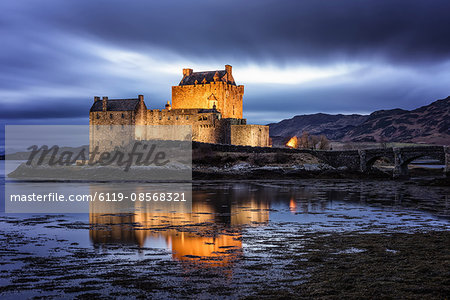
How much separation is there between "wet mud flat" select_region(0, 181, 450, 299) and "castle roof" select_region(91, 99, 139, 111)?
5108 cm

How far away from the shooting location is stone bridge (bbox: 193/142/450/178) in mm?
47162

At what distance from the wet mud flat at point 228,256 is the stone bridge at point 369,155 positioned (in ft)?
103

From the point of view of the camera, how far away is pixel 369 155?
185 feet

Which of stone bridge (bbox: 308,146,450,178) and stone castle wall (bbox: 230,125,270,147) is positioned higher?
stone castle wall (bbox: 230,125,270,147)

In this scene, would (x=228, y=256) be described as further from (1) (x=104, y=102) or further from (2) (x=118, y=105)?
(1) (x=104, y=102)

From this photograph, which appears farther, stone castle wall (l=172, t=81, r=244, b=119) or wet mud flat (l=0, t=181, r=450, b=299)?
stone castle wall (l=172, t=81, r=244, b=119)

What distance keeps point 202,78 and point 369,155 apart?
36.5m

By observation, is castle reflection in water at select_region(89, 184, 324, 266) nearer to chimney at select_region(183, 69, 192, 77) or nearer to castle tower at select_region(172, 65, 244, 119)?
castle tower at select_region(172, 65, 244, 119)

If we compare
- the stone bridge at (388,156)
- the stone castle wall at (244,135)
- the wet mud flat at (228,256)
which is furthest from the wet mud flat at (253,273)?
the stone castle wall at (244,135)

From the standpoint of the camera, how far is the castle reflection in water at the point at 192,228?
1166 centimetres

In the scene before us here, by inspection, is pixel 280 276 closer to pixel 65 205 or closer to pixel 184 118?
pixel 65 205

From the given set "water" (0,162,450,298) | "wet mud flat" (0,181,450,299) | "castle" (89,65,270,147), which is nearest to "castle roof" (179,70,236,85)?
"castle" (89,65,270,147)

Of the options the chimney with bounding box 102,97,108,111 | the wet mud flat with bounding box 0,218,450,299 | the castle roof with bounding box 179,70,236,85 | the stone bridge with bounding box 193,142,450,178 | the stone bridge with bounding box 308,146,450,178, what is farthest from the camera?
the castle roof with bounding box 179,70,236,85

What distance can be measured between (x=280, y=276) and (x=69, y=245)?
7.01 metres
